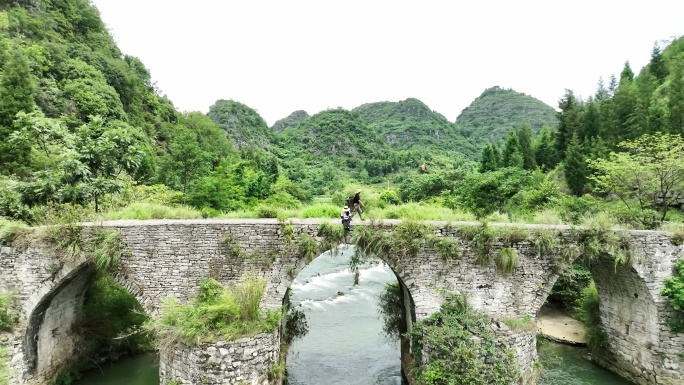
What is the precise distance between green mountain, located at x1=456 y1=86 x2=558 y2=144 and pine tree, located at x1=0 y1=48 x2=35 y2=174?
Result: 96.3 metres

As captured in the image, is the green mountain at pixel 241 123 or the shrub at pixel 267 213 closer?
the shrub at pixel 267 213

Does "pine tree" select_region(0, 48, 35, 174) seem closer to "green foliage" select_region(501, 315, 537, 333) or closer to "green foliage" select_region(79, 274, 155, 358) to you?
"green foliage" select_region(79, 274, 155, 358)

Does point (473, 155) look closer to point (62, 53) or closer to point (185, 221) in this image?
point (62, 53)

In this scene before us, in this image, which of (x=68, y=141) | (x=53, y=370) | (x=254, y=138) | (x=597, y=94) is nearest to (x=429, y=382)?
(x=53, y=370)

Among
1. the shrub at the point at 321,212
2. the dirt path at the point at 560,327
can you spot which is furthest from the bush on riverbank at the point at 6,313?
the dirt path at the point at 560,327

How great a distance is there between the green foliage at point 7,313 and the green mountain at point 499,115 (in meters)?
102

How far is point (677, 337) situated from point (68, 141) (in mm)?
19260

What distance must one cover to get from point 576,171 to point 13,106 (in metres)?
33.2

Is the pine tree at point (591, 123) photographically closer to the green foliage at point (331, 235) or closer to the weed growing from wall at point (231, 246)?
the green foliage at point (331, 235)

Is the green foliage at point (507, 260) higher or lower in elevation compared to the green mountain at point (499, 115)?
lower

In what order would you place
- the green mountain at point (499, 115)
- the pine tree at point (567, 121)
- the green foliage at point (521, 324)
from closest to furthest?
1. the green foliage at point (521, 324)
2. the pine tree at point (567, 121)
3. the green mountain at point (499, 115)

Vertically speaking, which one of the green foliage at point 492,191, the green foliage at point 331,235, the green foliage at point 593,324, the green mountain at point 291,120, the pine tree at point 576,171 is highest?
the green mountain at point 291,120

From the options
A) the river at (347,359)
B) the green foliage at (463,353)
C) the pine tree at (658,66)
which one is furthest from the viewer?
the pine tree at (658,66)

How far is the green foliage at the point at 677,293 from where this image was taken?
10.0m
